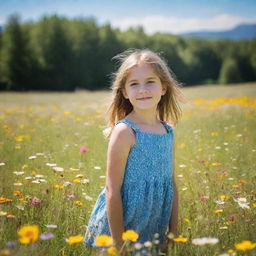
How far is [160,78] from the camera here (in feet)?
8.49

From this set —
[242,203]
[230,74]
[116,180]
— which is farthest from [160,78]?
[230,74]

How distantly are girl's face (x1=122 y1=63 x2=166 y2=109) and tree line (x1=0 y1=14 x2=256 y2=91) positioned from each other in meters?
28.2

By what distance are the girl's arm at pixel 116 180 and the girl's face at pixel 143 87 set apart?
278 mm

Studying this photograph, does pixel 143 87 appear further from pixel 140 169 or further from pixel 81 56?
pixel 81 56

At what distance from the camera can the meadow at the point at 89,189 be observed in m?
2.18

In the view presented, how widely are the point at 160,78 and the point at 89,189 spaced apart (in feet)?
3.86

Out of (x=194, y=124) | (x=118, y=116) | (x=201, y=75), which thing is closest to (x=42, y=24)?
(x=201, y=75)

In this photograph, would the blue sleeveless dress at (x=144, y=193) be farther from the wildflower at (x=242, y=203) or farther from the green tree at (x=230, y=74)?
the green tree at (x=230, y=74)

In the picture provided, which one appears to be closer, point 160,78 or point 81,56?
point 160,78

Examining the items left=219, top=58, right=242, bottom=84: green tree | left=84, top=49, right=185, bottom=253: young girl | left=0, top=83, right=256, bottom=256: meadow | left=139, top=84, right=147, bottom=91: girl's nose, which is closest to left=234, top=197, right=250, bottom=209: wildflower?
left=0, top=83, right=256, bottom=256: meadow

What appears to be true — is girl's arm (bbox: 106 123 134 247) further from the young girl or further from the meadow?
the meadow

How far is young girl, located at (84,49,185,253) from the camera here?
2.23 metres

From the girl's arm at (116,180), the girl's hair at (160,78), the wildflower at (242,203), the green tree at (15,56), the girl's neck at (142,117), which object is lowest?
the wildflower at (242,203)

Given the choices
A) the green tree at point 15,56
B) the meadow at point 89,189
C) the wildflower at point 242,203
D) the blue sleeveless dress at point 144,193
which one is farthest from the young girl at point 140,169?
the green tree at point 15,56
